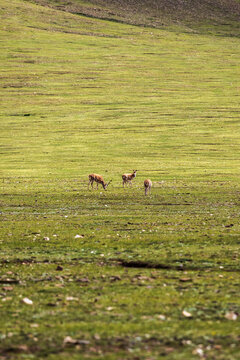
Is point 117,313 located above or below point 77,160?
above

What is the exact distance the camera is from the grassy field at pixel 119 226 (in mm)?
11352

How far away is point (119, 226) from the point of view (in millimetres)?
26562

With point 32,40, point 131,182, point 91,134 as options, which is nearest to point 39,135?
point 91,134

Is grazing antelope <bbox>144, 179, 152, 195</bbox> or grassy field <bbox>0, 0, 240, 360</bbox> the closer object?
grassy field <bbox>0, 0, 240, 360</bbox>

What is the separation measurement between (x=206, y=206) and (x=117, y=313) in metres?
24.6

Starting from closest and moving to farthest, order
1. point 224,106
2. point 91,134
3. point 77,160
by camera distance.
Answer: point 77,160 < point 91,134 < point 224,106

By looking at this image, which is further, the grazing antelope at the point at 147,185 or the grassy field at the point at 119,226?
the grazing antelope at the point at 147,185

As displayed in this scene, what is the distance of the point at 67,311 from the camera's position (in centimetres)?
1272

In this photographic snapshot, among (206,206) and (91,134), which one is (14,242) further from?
(91,134)

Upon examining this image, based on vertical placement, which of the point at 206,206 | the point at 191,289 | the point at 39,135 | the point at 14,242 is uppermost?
the point at 191,289

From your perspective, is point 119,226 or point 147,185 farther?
point 147,185

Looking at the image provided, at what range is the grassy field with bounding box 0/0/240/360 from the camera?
447 inches

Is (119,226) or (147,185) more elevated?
(119,226)

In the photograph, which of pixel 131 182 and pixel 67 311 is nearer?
pixel 67 311
